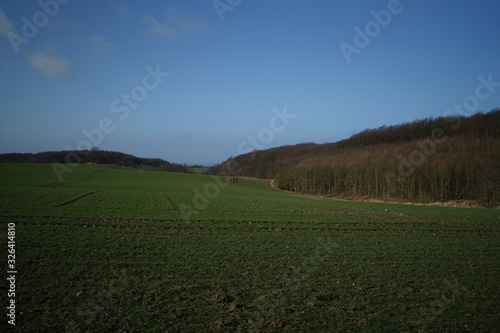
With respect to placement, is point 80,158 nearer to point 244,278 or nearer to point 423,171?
point 423,171

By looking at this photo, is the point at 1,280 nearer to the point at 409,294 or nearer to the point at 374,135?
the point at 409,294

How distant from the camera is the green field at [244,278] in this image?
6898 millimetres

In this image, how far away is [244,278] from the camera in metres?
9.70

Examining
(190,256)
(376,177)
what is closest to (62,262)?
(190,256)

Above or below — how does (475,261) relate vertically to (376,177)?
below

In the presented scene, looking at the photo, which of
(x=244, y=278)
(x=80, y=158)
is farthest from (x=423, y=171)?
(x=80, y=158)

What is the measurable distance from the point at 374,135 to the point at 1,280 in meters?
121

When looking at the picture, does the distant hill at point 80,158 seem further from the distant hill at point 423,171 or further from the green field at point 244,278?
the green field at point 244,278

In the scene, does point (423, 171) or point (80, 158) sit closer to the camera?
point (423, 171)

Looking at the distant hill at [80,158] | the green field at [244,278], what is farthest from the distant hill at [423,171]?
the distant hill at [80,158]

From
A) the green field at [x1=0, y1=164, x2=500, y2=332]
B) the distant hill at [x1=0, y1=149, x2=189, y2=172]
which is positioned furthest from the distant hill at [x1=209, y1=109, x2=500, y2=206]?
the distant hill at [x1=0, y1=149, x2=189, y2=172]

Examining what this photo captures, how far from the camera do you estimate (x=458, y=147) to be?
177 feet

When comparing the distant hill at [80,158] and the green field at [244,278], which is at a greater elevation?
the distant hill at [80,158]

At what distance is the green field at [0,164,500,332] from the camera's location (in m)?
6.90
